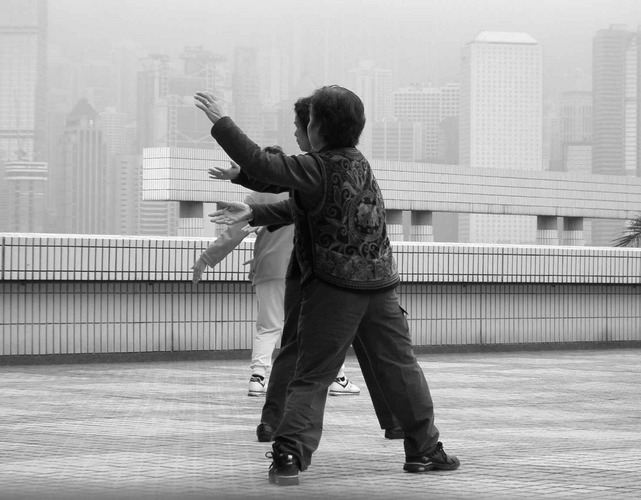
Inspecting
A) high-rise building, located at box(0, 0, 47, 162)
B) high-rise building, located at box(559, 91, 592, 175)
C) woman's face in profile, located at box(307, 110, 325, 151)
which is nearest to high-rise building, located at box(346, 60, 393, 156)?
high-rise building, located at box(559, 91, 592, 175)

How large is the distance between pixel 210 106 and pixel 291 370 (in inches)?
58.1

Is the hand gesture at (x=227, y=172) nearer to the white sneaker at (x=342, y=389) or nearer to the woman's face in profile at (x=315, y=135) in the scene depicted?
the woman's face in profile at (x=315, y=135)

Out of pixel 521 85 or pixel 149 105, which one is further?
pixel 521 85

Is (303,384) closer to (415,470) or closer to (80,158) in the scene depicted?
(415,470)

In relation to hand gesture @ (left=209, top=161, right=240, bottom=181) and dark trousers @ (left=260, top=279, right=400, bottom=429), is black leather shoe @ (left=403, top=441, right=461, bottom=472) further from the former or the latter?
hand gesture @ (left=209, top=161, right=240, bottom=181)

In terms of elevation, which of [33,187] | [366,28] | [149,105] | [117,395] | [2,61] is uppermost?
[366,28]

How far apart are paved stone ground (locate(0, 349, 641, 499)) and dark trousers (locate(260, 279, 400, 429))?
18cm

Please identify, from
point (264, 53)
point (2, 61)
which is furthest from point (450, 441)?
point (264, 53)

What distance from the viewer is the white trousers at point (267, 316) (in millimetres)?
8219

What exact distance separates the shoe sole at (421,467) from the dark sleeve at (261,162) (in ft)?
3.90

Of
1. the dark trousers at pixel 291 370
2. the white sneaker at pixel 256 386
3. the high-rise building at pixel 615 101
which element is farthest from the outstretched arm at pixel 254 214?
the high-rise building at pixel 615 101

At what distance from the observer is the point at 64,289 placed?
474 inches

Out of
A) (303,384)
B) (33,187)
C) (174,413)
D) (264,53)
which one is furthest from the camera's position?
(264,53)

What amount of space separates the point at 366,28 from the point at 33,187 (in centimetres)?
9803
